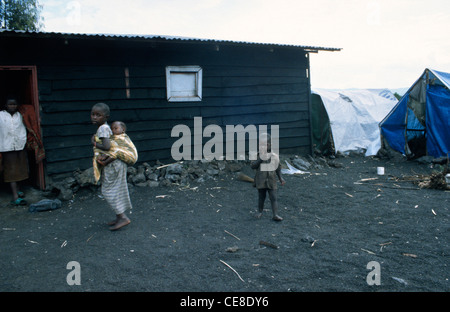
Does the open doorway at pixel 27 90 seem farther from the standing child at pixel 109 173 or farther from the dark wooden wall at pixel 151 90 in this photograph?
the standing child at pixel 109 173

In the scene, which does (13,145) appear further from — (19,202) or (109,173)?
(109,173)

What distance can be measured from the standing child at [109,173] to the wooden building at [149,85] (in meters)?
3.01

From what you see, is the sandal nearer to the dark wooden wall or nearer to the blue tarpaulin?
the dark wooden wall

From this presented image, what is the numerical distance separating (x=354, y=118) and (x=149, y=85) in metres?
8.24

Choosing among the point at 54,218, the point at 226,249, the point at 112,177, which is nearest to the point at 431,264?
the point at 226,249

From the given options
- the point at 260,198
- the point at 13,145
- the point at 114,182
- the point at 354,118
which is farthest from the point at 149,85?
the point at 354,118

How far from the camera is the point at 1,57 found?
5.87 meters

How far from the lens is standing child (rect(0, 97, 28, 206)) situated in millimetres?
5562

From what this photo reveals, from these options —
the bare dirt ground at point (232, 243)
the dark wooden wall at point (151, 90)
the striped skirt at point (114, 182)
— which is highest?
the dark wooden wall at point (151, 90)

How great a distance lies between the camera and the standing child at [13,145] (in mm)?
→ 5562

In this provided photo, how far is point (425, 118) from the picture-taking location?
388 inches

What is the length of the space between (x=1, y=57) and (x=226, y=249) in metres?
5.65

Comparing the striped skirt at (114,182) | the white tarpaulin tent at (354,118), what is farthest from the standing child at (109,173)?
Result: the white tarpaulin tent at (354,118)
